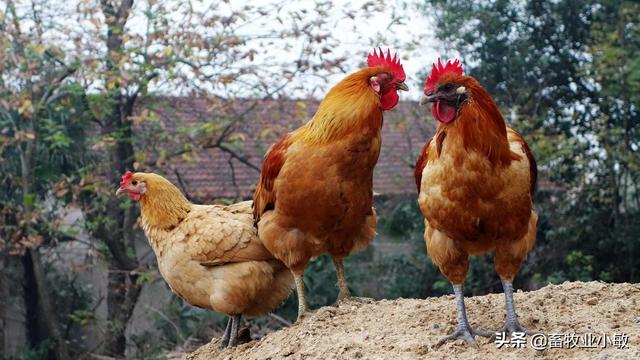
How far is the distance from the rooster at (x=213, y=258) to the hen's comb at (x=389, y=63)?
1524 millimetres

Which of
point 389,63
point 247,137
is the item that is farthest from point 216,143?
point 389,63

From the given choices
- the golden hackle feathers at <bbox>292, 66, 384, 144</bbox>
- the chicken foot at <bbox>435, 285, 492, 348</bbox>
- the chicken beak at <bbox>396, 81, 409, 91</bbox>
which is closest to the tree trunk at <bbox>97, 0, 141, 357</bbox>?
the golden hackle feathers at <bbox>292, 66, 384, 144</bbox>

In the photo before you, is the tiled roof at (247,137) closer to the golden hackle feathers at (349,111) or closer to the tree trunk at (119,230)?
the tree trunk at (119,230)

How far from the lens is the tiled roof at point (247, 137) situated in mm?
9953

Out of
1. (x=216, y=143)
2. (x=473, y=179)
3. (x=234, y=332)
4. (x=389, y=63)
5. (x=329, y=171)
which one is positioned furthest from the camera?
(x=216, y=143)

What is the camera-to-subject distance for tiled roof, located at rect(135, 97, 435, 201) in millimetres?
9953

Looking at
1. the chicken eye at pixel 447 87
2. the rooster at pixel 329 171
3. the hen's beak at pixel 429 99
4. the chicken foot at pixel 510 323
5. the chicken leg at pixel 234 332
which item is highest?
the chicken eye at pixel 447 87

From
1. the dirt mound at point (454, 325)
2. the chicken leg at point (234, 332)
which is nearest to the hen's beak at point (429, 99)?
the dirt mound at point (454, 325)

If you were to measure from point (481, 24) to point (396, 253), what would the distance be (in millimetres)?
4088

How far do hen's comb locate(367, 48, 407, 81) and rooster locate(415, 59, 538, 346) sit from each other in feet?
3.43

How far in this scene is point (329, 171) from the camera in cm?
502

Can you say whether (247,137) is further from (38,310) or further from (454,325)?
(454,325)

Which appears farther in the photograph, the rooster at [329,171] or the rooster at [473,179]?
the rooster at [329,171]

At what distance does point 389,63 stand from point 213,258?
1.86m
